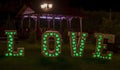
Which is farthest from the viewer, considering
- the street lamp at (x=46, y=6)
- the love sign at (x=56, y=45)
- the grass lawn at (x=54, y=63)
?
the street lamp at (x=46, y=6)

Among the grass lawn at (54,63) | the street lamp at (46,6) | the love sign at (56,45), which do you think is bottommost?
the grass lawn at (54,63)

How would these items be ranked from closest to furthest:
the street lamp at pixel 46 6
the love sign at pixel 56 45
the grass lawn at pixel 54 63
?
1. the grass lawn at pixel 54 63
2. the love sign at pixel 56 45
3. the street lamp at pixel 46 6

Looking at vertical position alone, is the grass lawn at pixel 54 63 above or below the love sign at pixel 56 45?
below

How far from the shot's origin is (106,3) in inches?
1743

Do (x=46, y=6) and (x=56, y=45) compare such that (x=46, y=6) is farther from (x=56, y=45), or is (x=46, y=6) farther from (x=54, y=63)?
(x=54, y=63)

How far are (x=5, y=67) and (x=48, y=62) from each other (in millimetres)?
2142

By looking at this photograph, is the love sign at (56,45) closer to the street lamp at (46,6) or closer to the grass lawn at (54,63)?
the grass lawn at (54,63)

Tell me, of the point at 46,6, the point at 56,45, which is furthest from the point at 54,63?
the point at 46,6

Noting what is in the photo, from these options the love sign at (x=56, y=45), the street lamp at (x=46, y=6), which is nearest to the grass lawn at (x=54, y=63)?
the love sign at (x=56, y=45)

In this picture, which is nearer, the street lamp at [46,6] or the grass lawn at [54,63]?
the grass lawn at [54,63]


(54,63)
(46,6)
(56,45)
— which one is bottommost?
(54,63)

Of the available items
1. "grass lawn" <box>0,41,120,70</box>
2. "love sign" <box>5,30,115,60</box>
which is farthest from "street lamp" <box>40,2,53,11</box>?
"love sign" <box>5,30,115,60</box>

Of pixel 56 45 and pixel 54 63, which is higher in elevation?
pixel 56 45

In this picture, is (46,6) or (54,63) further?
(46,6)
